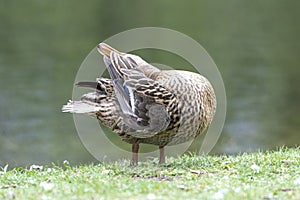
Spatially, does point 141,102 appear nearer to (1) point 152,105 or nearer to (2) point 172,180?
(1) point 152,105

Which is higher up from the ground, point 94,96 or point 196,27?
point 196,27

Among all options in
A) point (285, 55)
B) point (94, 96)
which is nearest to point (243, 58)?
point (285, 55)

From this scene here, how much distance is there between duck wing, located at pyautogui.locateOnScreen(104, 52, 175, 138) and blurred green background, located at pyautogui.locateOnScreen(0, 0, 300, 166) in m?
10.2

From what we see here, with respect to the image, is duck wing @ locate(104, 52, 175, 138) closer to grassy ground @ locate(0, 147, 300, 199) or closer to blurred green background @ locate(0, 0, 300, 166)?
grassy ground @ locate(0, 147, 300, 199)

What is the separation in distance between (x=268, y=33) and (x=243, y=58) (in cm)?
574

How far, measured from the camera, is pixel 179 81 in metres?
8.23

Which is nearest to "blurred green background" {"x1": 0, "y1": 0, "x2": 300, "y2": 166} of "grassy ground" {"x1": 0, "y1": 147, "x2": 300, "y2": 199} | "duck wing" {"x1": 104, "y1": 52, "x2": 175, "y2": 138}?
"grassy ground" {"x1": 0, "y1": 147, "x2": 300, "y2": 199}

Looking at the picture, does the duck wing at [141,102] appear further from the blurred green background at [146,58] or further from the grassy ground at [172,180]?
the blurred green background at [146,58]

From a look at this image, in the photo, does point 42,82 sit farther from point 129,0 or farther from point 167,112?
point 167,112

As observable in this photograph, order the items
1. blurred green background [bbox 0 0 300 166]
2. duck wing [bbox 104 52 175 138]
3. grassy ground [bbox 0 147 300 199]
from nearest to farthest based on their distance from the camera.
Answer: grassy ground [bbox 0 147 300 199]
duck wing [bbox 104 52 175 138]
blurred green background [bbox 0 0 300 166]

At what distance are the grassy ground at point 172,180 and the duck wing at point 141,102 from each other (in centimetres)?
57

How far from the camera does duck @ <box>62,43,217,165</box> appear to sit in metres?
7.96

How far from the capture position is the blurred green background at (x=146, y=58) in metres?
21.7

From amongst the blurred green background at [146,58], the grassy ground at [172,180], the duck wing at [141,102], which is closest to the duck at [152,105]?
the duck wing at [141,102]
